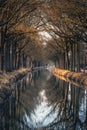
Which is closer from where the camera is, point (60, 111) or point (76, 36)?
point (60, 111)

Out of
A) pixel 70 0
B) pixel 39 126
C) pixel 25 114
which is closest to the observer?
pixel 39 126

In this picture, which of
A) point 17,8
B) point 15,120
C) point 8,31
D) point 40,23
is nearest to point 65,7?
point 17,8

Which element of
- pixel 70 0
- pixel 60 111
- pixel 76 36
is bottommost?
pixel 60 111

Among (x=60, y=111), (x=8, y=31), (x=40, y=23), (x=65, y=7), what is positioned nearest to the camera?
(x=60, y=111)

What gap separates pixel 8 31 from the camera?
49875 millimetres

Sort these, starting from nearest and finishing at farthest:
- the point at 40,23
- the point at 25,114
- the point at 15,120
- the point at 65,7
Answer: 1. the point at 15,120
2. the point at 25,114
3. the point at 65,7
4. the point at 40,23

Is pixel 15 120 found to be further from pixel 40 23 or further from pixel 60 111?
pixel 40 23

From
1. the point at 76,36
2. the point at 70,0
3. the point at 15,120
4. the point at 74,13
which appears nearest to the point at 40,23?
the point at 76,36

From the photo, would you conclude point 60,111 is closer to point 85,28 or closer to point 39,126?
point 39,126

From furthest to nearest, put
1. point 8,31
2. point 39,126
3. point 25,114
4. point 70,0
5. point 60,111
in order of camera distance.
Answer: point 8,31, point 70,0, point 60,111, point 25,114, point 39,126

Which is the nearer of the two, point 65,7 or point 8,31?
point 65,7

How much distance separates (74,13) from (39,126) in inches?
1080

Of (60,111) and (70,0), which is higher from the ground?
(70,0)

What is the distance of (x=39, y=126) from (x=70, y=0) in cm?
2355
